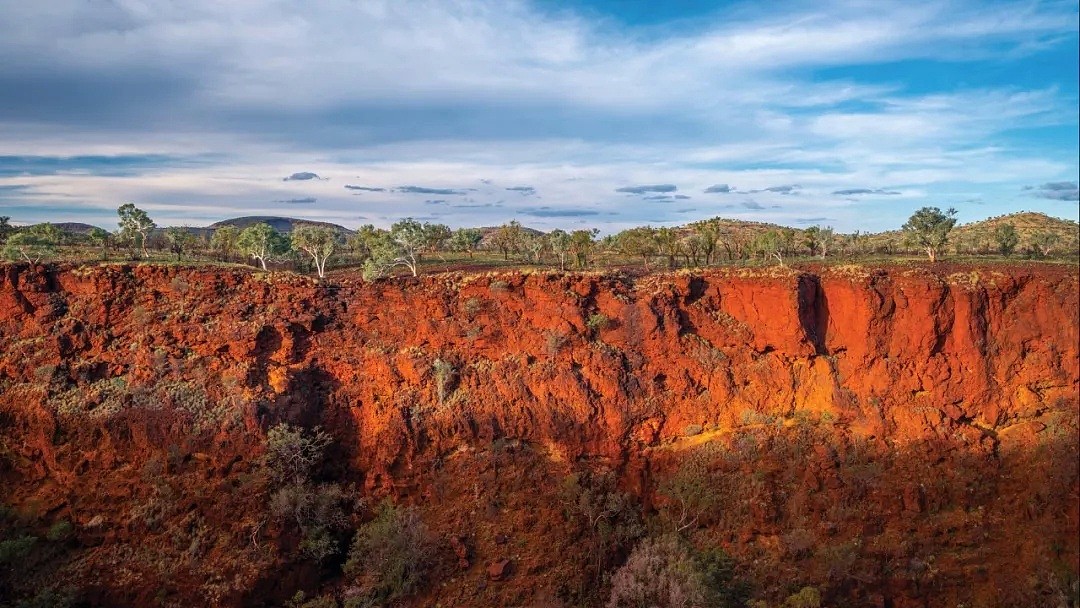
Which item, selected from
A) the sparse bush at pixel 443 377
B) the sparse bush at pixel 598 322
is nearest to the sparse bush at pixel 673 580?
the sparse bush at pixel 598 322

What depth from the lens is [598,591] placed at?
22.1m

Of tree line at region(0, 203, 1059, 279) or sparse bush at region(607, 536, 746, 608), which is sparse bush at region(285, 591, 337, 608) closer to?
sparse bush at region(607, 536, 746, 608)

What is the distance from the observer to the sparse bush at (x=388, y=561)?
21328 millimetres

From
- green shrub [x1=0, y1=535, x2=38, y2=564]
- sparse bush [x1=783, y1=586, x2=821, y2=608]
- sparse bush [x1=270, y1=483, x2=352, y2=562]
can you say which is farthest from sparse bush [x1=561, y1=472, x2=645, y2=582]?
green shrub [x1=0, y1=535, x2=38, y2=564]

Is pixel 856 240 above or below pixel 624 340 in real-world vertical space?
above

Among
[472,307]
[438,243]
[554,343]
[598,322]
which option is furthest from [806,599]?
[438,243]

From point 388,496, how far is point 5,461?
1303 centimetres

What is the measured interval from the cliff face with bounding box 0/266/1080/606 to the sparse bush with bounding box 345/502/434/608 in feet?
2.41

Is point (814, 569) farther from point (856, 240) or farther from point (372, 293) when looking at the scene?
point (856, 240)

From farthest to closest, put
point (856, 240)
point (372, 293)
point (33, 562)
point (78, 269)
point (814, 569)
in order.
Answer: point (856, 240) < point (372, 293) < point (78, 269) < point (814, 569) < point (33, 562)

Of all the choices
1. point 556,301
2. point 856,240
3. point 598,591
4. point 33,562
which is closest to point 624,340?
point 556,301

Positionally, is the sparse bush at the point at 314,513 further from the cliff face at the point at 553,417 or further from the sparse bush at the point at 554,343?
the sparse bush at the point at 554,343

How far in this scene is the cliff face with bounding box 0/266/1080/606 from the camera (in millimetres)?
21375

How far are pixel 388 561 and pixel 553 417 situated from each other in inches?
309
